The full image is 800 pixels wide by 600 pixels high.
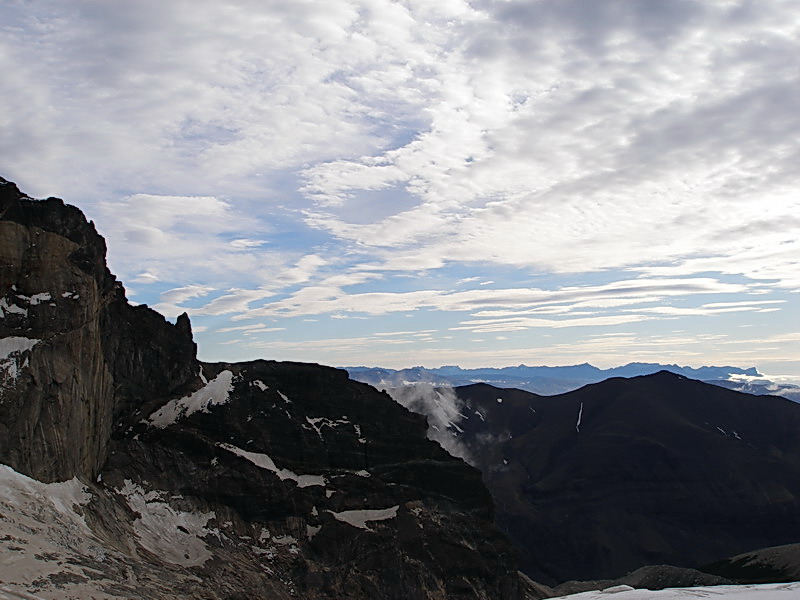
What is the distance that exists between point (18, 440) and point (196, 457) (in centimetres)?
3229

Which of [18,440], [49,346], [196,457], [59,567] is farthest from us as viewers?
[196,457]

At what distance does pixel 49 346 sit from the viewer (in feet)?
255

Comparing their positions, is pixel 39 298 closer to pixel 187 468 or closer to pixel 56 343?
pixel 56 343

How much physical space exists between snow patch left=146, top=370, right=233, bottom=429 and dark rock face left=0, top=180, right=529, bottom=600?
0.32 metres

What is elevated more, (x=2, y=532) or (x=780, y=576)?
(x=2, y=532)

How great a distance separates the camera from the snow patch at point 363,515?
103 metres

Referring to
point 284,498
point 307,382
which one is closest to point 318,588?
point 284,498

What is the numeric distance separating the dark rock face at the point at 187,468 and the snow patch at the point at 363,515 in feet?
1.00

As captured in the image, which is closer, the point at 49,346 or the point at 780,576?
the point at 49,346

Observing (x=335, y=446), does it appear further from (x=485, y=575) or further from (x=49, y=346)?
(x=49, y=346)

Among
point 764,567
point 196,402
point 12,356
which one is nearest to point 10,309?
point 12,356

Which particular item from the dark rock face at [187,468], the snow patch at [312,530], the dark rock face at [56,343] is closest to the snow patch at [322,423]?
the dark rock face at [187,468]

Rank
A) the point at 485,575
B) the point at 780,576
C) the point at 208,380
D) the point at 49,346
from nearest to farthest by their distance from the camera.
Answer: the point at 49,346 → the point at 485,575 → the point at 208,380 → the point at 780,576

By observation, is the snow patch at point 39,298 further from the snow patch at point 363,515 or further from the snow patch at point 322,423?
the snow patch at point 363,515
